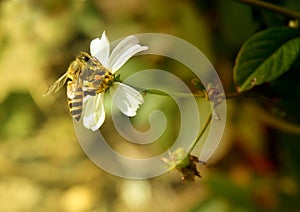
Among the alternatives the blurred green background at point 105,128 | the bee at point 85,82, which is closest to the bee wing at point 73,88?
the bee at point 85,82

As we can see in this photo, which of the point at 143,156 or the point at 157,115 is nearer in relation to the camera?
the point at 157,115

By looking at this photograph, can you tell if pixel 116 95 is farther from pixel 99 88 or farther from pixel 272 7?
pixel 272 7

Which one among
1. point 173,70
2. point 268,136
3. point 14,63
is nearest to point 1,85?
point 14,63

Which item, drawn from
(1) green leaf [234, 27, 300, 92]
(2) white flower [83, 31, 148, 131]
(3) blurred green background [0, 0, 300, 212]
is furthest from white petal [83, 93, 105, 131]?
(3) blurred green background [0, 0, 300, 212]

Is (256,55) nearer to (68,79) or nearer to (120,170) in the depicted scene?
(68,79)

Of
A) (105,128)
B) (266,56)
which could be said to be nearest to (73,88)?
(266,56)

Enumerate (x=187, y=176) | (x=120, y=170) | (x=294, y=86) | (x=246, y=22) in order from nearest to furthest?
(x=187, y=176), (x=294, y=86), (x=246, y=22), (x=120, y=170)

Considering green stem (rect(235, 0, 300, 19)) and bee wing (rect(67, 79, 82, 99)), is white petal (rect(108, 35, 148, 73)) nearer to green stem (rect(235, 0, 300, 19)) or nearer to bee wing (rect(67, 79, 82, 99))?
bee wing (rect(67, 79, 82, 99))

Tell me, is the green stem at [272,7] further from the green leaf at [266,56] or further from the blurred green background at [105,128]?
the blurred green background at [105,128]
